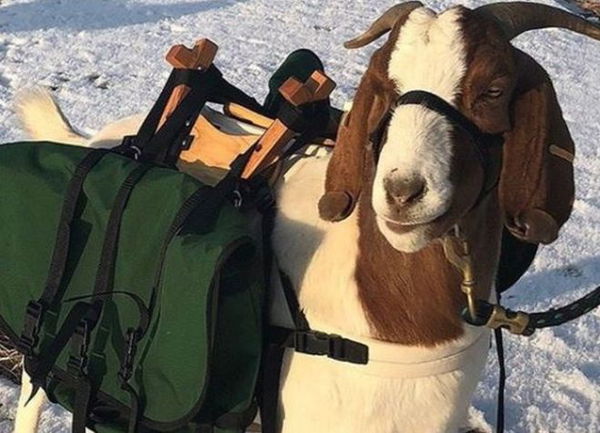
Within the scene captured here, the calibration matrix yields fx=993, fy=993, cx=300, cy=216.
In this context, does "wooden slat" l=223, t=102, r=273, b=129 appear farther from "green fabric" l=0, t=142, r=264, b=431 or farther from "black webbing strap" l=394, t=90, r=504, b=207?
"black webbing strap" l=394, t=90, r=504, b=207

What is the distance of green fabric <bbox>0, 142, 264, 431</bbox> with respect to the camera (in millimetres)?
2334

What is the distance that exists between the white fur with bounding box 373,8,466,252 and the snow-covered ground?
79.5 inches

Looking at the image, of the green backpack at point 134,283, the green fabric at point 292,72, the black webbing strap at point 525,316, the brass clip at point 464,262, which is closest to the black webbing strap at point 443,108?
the brass clip at point 464,262

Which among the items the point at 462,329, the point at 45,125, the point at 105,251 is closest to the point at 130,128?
the point at 45,125

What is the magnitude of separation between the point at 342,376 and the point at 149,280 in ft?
1.79

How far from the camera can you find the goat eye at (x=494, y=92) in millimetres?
2064

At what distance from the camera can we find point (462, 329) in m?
2.38

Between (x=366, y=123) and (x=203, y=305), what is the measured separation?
1.84ft

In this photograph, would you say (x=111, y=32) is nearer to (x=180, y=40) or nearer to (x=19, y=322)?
(x=180, y=40)

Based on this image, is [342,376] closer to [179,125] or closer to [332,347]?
[332,347]

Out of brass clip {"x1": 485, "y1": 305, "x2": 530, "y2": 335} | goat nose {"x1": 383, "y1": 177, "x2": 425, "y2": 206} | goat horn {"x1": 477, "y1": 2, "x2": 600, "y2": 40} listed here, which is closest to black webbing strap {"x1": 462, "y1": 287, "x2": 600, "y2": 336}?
brass clip {"x1": 485, "y1": 305, "x2": 530, "y2": 335}

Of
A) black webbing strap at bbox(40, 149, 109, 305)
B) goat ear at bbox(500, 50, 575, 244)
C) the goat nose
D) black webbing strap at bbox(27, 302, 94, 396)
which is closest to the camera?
the goat nose

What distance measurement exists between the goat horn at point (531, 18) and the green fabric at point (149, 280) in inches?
30.1

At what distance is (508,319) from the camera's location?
2.26 m
